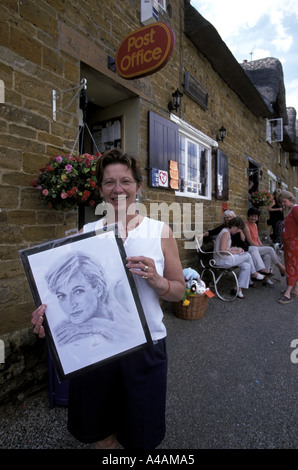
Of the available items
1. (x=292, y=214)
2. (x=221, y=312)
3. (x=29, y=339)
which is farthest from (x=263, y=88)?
(x=29, y=339)

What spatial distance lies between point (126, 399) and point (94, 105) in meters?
4.24

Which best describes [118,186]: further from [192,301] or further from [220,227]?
[220,227]

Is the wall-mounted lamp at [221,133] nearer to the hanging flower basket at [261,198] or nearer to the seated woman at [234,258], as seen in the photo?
the seated woman at [234,258]

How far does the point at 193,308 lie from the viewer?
3.63 metres

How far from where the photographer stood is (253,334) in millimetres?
3303

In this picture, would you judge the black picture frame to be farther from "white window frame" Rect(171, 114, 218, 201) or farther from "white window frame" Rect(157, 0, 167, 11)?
"white window frame" Rect(157, 0, 167, 11)

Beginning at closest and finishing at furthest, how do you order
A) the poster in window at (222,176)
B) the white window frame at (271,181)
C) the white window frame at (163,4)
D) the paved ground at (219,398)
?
the paved ground at (219,398) → the white window frame at (163,4) → the poster in window at (222,176) → the white window frame at (271,181)

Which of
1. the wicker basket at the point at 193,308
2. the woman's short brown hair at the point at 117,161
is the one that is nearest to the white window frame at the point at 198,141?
the wicker basket at the point at 193,308

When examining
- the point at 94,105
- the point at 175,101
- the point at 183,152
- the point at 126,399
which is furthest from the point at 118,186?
the point at 183,152

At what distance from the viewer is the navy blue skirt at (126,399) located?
118 centimetres

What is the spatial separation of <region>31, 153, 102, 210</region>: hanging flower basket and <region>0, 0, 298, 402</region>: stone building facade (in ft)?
0.56

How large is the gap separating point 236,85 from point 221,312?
618cm

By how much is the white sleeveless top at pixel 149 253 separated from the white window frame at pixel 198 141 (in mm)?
3635

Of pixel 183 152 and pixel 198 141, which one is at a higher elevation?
pixel 198 141
